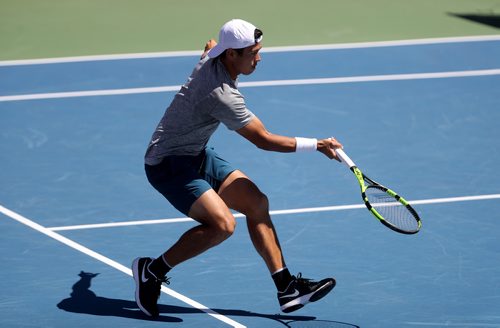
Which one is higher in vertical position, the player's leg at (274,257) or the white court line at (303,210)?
the white court line at (303,210)

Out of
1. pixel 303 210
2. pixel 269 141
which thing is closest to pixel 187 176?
pixel 269 141

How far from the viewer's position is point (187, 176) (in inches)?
286

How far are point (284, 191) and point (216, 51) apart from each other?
2.89 metres

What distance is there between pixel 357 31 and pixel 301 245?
6.79 m

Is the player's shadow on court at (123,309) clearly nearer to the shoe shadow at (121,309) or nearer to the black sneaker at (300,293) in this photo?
the shoe shadow at (121,309)

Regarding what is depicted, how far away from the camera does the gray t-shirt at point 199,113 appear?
23.1 feet

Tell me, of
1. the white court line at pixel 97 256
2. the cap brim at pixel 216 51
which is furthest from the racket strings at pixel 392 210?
the cap brim at pixel 216 51

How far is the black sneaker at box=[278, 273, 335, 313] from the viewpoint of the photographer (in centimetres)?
721

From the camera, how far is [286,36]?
14.7m

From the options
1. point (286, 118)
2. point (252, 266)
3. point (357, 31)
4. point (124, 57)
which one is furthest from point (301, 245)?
point (357, 31)

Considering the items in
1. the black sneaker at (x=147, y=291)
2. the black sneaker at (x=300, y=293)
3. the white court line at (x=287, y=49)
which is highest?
the white court line at (x=287, y=49)

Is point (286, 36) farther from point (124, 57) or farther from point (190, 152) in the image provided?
point (190, 152)

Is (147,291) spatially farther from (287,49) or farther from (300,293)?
(287,49)

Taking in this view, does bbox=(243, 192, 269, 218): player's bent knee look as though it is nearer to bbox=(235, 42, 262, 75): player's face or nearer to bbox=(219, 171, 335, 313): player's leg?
bbox=(219, 171, 335, 313): player's leg
